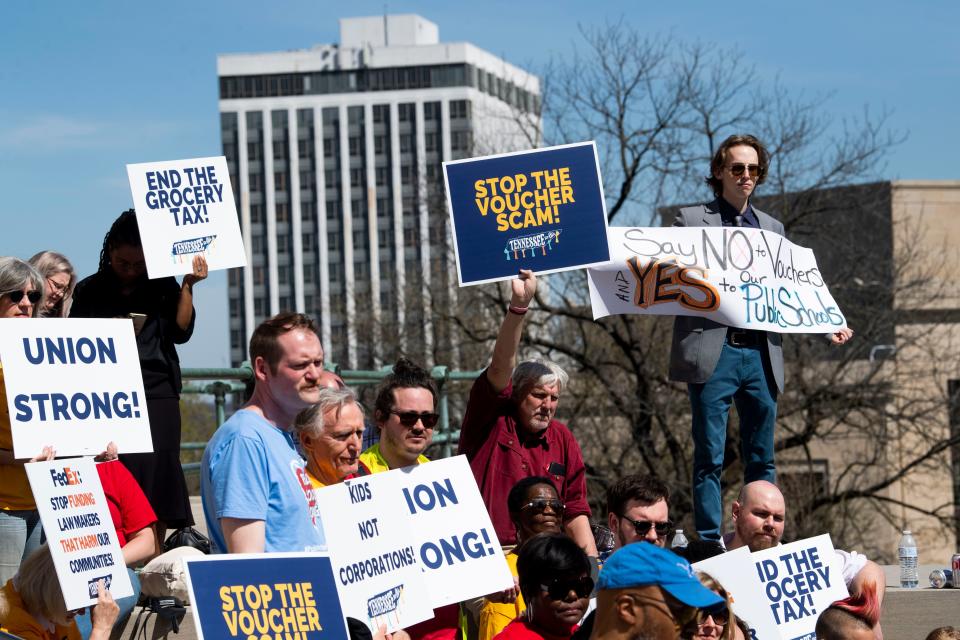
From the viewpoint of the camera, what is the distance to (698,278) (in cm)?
750

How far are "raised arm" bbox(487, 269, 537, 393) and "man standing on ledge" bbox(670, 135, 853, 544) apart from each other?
1.10 metres

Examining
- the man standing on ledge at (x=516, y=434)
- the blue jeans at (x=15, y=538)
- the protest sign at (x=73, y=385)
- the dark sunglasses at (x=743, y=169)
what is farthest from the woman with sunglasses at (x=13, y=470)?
the dark sunglasses at (x=743, y=169)

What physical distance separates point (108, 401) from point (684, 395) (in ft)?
61.6

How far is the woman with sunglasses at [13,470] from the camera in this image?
568 cm

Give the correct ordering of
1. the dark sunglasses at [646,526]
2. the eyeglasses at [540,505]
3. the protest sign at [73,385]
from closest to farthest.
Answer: the protest sign at [73,385]
the eyeglasses at [540,505]
the dark sunglasses at [646,526]

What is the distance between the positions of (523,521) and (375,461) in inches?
25.6

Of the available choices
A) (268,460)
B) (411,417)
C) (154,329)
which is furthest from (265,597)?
(154,329)

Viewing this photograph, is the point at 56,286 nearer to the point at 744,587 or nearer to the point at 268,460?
the point at 268,460

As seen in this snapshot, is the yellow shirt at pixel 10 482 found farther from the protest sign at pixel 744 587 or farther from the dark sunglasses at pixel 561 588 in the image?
the protest sign at pixel 744 587

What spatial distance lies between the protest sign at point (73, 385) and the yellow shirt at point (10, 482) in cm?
37

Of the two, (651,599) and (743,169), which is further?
(743,169)

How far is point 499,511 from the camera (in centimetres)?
640

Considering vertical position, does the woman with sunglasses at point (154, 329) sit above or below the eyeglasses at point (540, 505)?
above

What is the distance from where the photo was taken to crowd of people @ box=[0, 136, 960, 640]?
192 inches
